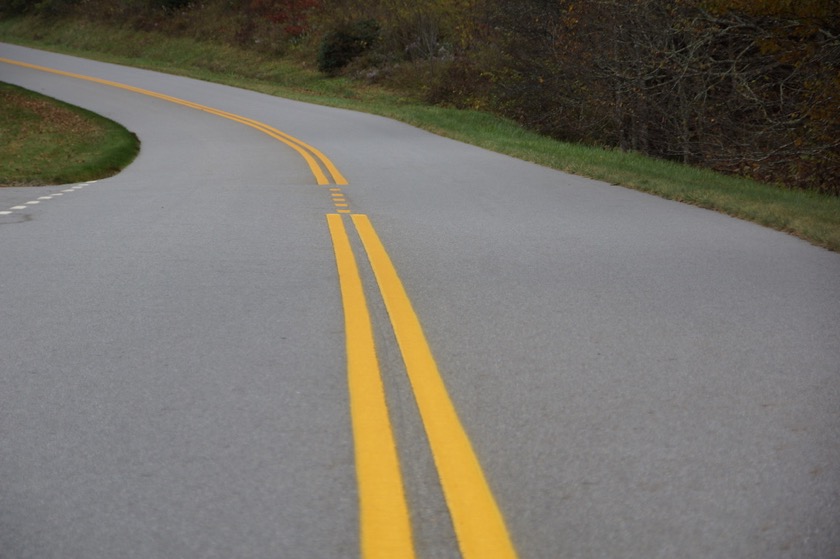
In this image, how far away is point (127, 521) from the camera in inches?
127

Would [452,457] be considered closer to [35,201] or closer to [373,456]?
[373,456]

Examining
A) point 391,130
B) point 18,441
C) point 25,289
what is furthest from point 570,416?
point 391,130

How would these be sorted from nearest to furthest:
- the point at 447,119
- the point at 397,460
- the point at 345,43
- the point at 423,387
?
the point at 397,460
the point at 423,387
the point at 447,119
the point at 345,43

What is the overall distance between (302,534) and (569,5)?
25022mm

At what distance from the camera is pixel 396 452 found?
152 inches

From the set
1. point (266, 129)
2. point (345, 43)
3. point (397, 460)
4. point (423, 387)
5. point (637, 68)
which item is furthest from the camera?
point (345, 43)

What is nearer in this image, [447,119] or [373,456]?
[373,456]

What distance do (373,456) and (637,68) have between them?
20.3 m

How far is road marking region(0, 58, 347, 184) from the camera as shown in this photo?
653 inches

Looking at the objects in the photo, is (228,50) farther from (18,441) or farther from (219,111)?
(18,441)

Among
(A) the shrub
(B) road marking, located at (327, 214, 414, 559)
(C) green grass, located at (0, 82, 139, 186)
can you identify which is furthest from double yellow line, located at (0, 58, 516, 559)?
(A) the shrub

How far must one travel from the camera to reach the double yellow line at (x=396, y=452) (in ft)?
10.2

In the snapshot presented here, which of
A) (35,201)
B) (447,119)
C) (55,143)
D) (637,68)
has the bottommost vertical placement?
(55,143)

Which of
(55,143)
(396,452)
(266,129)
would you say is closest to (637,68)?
(266,129)
